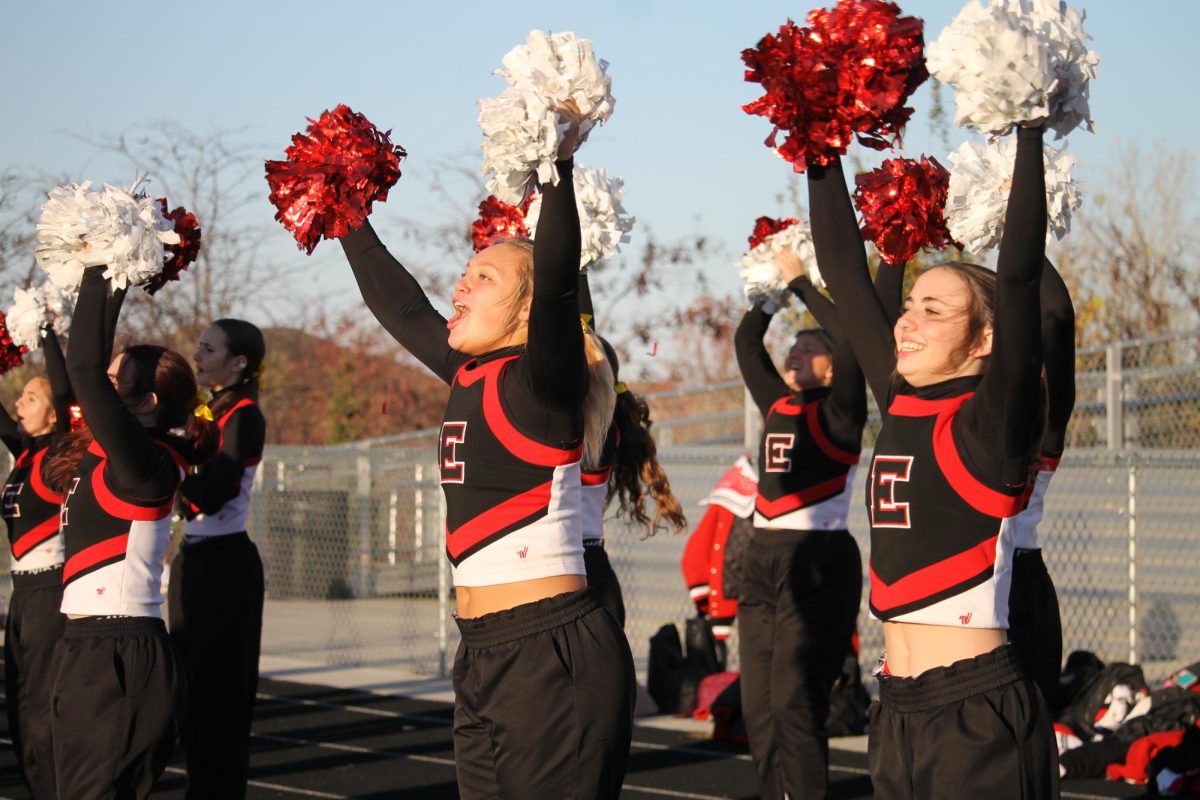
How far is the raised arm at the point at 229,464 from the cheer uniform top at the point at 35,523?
0.61m

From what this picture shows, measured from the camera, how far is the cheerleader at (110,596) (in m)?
4.23

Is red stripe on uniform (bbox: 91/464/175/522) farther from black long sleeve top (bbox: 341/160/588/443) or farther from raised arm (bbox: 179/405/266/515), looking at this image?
black long sleeve top (bbox: 341/160/588/443)

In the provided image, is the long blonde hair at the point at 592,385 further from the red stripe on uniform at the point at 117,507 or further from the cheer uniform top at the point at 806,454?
the cheer uniform top at the point at 806,454

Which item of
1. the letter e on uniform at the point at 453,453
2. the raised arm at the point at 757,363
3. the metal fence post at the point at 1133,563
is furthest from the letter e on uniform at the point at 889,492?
the metal fence post at the point at 1133,563

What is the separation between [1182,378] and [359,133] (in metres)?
11.5

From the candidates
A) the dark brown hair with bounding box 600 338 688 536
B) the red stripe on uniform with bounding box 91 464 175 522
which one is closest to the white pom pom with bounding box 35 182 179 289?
the red stripe on uniform with bounding box 91 464 175 522

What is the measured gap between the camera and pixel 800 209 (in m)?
15.3

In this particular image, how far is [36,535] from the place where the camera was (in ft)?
19.2

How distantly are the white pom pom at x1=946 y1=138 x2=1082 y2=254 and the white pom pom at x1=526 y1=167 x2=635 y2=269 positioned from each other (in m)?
1.38

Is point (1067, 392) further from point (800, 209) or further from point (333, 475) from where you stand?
point (800, 209)

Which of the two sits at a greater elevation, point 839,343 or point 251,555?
point 839,343

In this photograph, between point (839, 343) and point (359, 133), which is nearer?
point (359, 133)

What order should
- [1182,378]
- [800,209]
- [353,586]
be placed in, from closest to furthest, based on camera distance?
[353,586] → [1182,378] → [800,209]

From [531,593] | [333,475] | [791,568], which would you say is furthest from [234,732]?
[333,475]
